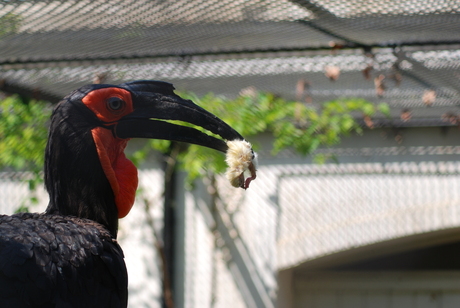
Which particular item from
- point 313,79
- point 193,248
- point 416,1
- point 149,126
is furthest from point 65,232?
point 193,248

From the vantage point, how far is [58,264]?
195 centimetres

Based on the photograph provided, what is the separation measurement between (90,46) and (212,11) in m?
0.74

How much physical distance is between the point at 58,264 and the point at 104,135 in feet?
1.79

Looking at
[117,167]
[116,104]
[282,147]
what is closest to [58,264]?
[117,167]

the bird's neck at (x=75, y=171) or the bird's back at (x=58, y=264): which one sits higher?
the bird's neck at (x=75, y=171)

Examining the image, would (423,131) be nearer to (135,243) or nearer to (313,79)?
(313,79)

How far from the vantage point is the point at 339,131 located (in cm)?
455

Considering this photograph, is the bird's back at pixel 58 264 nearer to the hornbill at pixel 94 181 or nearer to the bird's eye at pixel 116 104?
the hornbill at pixel 94 181

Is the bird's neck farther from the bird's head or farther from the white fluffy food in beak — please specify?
the white fluffy food in beak

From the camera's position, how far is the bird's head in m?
2.21

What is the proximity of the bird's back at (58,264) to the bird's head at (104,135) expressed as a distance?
0.10 meters

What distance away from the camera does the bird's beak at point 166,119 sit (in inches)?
85.0

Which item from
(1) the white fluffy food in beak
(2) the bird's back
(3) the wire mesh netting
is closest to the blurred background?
(3) the wire mesh netting

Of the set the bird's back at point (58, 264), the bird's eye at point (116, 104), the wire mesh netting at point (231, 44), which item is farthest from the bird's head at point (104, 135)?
the wire mesh netting at point (231, 44)
